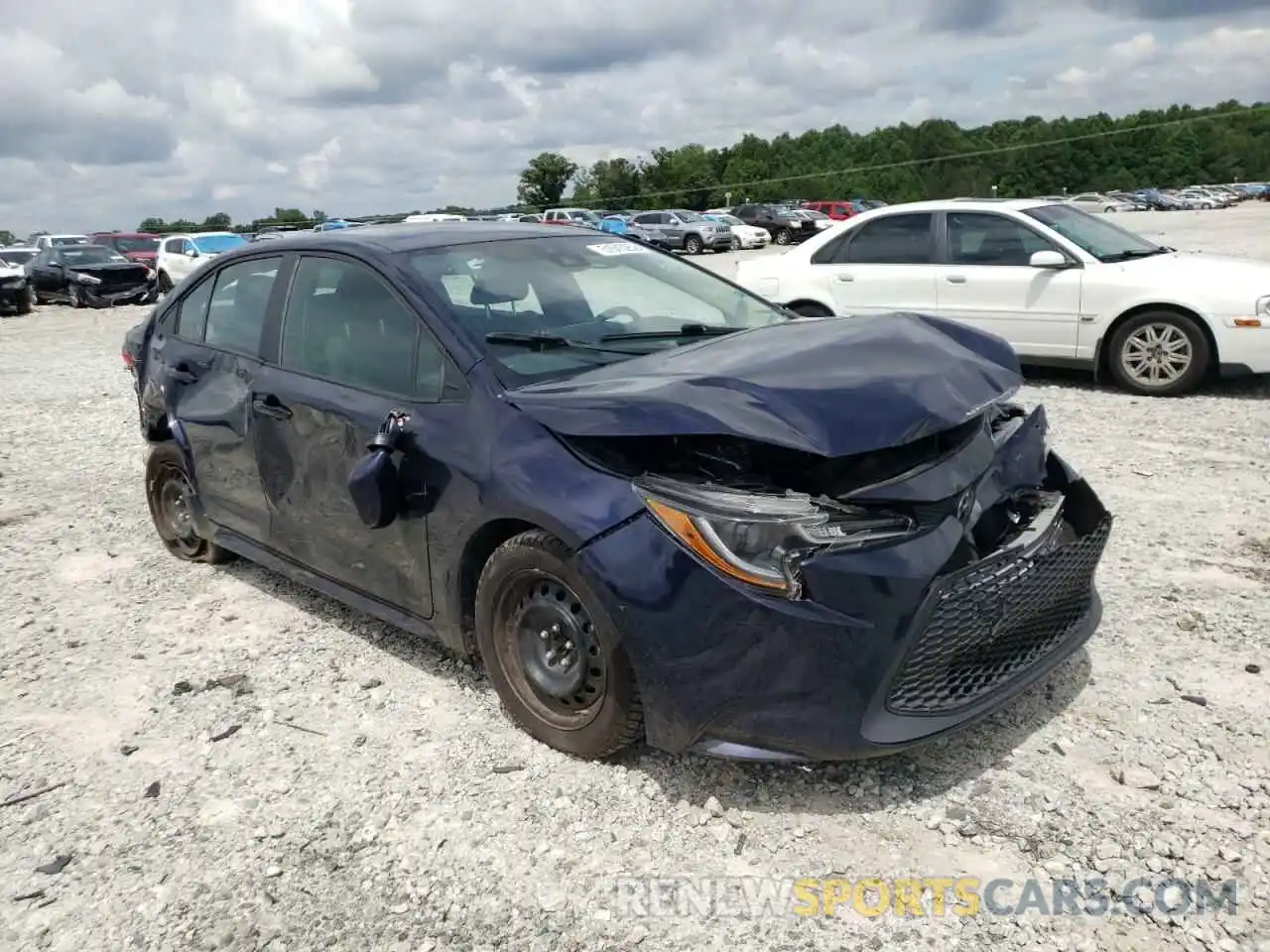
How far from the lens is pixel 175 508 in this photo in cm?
523

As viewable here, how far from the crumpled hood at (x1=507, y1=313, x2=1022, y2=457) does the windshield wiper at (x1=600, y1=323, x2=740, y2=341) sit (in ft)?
0.70

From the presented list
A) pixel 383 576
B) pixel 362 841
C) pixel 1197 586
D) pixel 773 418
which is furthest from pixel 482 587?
pixel 1197 586

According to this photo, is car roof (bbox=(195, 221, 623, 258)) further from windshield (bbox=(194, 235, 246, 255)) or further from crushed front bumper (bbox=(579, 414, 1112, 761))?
windshield (bbox=(194, 235, 246, 255))

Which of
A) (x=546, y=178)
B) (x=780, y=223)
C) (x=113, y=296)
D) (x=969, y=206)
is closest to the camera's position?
(x=969, y=206)

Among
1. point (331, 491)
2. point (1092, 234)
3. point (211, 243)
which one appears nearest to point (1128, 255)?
point (1092, 234)

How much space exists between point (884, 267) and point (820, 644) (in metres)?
7.07

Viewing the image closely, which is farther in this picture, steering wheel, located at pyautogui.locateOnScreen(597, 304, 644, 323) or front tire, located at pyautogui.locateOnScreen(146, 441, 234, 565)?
front tire, located at pyautogui.locateOnScreen(146, 441, 234, 565)

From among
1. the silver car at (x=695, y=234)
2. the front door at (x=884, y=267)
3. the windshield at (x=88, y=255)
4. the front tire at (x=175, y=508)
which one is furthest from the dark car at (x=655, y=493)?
the silver car at (x=695, y=234)

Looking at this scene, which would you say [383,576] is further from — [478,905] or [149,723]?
[478,905]

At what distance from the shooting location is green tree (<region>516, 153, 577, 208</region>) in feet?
312

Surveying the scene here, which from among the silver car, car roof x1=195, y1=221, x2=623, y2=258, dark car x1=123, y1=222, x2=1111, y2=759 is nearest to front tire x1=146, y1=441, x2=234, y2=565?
dark car x1=123, y1=222, x2=1111, y2=759

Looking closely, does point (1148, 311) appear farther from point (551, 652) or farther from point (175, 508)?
point (175, 508)

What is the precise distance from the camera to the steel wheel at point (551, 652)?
3.00 m

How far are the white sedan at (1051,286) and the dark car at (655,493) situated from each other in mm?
4887
